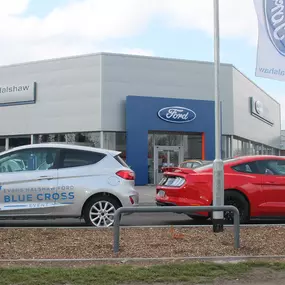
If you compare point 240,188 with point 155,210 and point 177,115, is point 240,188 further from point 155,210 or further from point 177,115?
point 177,115

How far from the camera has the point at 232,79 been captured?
2705cm

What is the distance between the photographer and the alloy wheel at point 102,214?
9.05m

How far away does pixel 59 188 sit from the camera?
905 centimetres

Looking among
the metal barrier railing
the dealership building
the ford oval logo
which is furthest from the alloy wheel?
the dealership building

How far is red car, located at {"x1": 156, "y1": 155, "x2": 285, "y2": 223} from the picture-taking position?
9.50 m

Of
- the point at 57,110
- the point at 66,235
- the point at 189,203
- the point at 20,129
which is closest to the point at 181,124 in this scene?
the point at 57,110

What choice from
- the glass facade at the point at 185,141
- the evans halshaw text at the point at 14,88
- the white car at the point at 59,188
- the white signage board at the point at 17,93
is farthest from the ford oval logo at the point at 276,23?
the evans halshaw text at the point at 14,88

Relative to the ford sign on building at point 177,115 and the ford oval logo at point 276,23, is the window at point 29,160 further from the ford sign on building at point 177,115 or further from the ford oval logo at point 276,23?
the ford sign on building at point 177,115

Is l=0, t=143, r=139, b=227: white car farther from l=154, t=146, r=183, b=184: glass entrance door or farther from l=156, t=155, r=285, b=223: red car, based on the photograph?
l=154, t=146, r=183, b=184: glass entrance door

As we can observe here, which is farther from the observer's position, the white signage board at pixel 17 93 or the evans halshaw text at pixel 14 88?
the evans halshaw text at pixel 14 88

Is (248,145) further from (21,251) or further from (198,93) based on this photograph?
(21,251)

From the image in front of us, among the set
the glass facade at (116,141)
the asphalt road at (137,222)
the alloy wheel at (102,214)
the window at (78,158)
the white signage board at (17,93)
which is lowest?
the asphalt road at (137,222)

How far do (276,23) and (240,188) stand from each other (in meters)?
3.33

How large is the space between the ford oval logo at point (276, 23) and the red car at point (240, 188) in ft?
8.54
